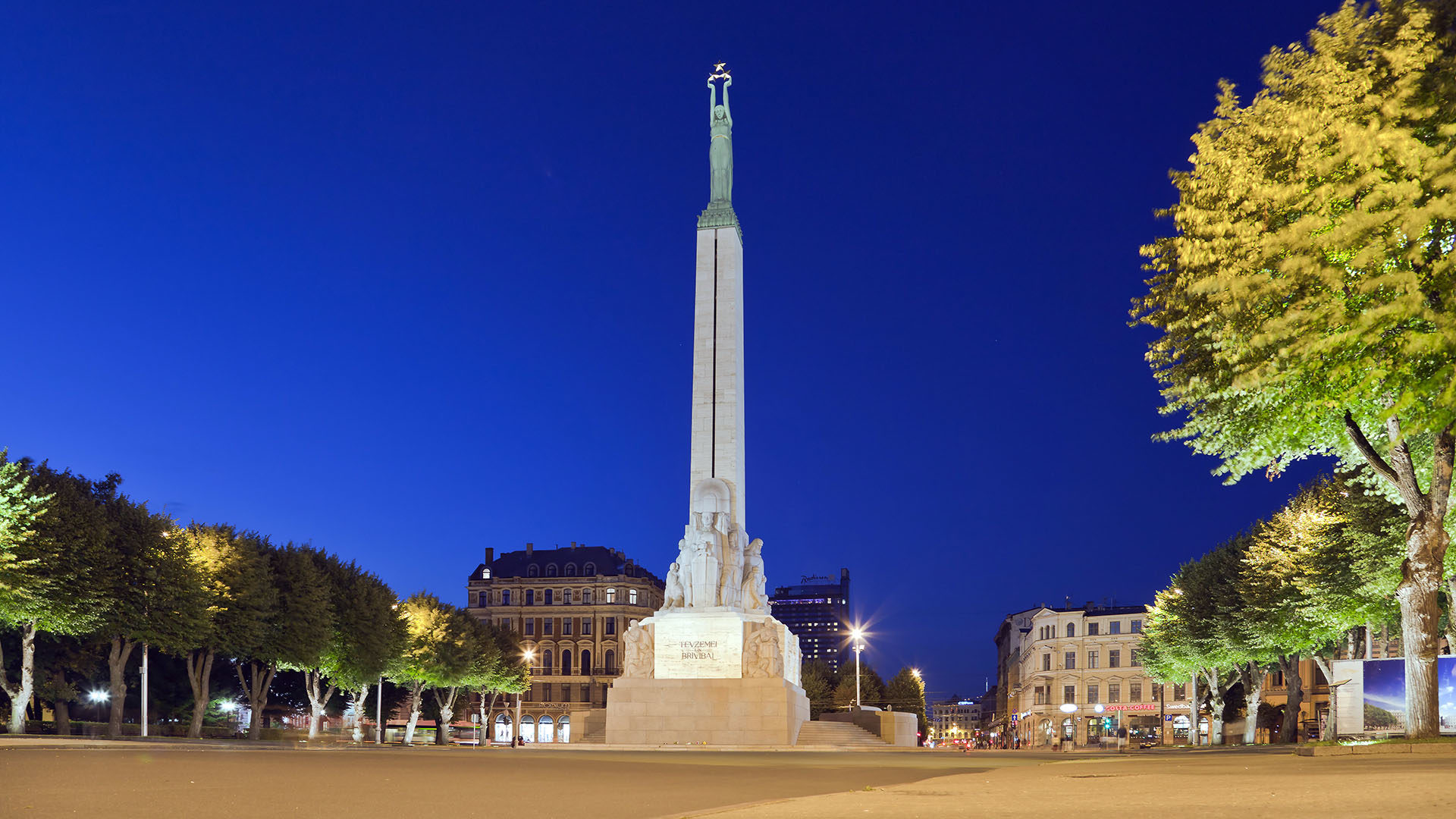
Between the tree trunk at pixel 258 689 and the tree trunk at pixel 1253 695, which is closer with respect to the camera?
the tree trunk at pixel 258 689

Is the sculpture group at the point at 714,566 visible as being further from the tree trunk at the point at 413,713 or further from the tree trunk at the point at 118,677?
the tree trunk at the point at 413,713

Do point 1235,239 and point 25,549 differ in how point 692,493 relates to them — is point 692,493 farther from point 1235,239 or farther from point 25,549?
point 1235,239

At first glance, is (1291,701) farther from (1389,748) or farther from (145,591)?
(145,591)

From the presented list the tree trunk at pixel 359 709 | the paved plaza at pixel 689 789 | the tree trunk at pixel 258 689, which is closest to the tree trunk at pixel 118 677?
the tree trunk at pixel 258 689

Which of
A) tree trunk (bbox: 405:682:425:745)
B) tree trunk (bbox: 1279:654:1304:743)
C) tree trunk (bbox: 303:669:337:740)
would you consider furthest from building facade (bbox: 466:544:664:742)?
tree trunk (bbox: 1279:654:1304:743)

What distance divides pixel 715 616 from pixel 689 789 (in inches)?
1178

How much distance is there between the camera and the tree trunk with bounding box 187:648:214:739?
52.6m

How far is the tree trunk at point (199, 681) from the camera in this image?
Answer: 52594 mm

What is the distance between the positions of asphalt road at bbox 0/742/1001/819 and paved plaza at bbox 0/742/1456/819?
1.7 inches

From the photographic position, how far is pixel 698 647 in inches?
1864

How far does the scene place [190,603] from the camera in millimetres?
49250

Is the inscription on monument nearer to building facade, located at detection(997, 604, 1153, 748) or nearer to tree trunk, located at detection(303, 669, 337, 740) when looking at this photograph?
tree trunk, located at detection(303, 669, 337, 740)

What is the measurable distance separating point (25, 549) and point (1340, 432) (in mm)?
40758

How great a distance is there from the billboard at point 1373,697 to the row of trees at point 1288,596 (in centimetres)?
59
